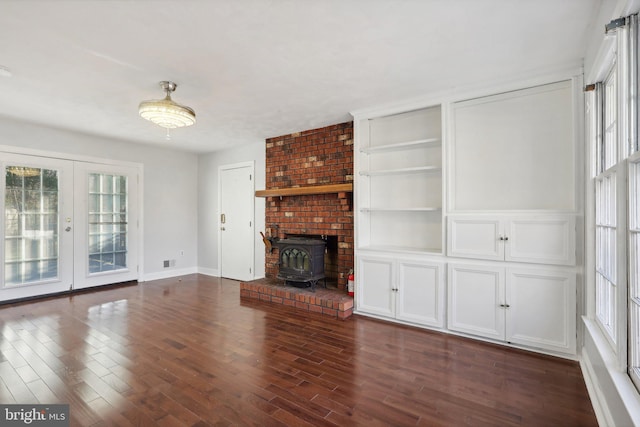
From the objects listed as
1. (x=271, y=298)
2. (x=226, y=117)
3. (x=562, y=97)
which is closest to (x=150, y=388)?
(x=271, y=298)

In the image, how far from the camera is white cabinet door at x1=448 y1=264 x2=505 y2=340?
283 centimetres

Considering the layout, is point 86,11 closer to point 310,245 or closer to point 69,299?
point 310,245

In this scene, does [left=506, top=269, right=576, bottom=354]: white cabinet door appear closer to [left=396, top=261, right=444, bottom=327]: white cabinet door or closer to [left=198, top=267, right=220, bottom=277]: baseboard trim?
[left=396, top=261, right=444, bottom=327]: white cabinet door

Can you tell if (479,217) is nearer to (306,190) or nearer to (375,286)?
(375,286)

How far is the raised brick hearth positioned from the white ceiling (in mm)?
2310

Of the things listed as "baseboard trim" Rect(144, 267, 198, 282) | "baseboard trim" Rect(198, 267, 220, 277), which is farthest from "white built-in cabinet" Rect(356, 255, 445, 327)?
"baseboard trim" Rect(144, 267, 198, 282)

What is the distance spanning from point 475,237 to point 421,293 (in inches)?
31.6

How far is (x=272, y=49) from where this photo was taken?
2365 millimetres

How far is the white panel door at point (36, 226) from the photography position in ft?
13.7

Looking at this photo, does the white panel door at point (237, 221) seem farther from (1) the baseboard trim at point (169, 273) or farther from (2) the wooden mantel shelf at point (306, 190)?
(1) the baseboard trim at point (169, 273)

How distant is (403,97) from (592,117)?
1.61 metres

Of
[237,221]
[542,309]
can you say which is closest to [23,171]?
[237,221]

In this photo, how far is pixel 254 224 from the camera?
5.38 m

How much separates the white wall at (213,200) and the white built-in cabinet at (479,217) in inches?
85.3
